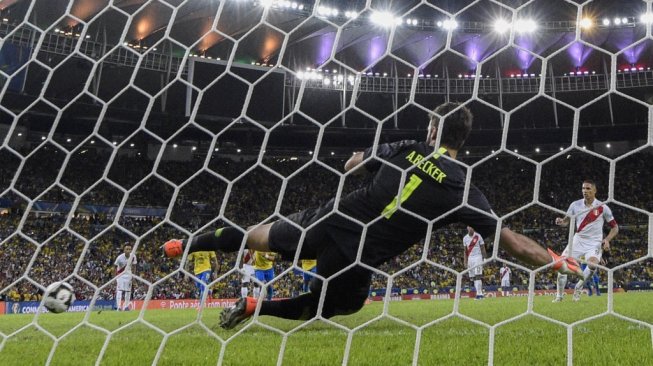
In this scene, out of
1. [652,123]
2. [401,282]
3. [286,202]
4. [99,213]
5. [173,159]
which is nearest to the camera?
[652,123]

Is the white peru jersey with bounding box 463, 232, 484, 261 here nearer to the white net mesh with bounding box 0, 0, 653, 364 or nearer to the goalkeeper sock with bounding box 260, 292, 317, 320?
the white net mesh with bounding box 0, 0, 653, 364

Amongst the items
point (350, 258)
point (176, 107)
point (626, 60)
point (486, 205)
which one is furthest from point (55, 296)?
point (626, 60)

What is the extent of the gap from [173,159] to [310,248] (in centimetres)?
2244

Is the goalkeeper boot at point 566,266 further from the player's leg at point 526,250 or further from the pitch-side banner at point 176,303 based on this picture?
the pitch-side banner at point 176,303

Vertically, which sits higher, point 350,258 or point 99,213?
point 350,258

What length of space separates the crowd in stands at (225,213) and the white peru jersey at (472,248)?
1547 millimetres

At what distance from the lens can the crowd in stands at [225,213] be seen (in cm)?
1354

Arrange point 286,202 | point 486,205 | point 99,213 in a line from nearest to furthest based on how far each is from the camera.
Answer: point 486,205
point 99,213
point 286,202

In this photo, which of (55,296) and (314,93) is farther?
(314,93)

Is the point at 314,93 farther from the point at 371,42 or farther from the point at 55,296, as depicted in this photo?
the point at 55,296

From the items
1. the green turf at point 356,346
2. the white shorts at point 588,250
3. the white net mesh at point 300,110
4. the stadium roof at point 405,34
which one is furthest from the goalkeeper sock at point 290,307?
the stadium roof at point 405,34

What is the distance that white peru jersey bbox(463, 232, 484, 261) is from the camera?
11.0 m

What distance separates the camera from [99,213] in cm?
1748

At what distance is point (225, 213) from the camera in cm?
1534
